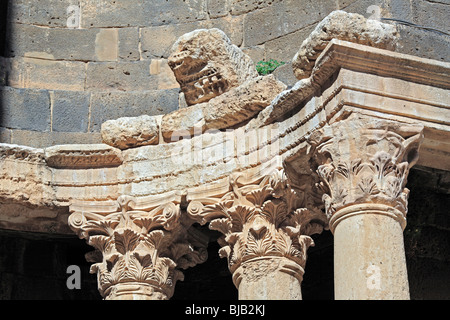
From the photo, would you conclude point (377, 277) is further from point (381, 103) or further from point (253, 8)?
point (253, 8)

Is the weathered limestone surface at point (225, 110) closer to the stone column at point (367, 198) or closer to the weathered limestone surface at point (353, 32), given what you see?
the weathered limestone surface at point (353, 32)

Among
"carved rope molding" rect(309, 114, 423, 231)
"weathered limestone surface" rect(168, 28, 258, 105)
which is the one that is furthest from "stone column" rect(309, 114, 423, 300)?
"weathered limestone surface" rect(168, 28, 258, 105)

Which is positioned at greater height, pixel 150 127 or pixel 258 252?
pixel 150 127

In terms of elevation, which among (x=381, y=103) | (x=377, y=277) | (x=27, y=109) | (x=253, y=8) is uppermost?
(x=253, y=8)

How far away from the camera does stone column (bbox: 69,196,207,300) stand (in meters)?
13.1

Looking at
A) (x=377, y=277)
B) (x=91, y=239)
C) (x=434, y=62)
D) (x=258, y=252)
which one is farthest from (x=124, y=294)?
(x=434, y=62)

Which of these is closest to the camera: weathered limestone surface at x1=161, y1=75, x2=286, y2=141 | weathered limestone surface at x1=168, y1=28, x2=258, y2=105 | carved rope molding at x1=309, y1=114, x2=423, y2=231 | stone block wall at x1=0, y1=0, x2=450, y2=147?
carved rope molding at x1=309, y1=114, x2=423, y2=231

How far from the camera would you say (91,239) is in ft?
44.0

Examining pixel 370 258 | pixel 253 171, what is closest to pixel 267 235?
pixel 253 171

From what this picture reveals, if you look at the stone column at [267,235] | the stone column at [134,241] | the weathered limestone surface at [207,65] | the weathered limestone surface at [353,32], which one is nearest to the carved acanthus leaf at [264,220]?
the stone column at [267,235]

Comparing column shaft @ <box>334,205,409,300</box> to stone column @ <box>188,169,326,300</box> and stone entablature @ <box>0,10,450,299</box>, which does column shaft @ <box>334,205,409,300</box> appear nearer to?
stone entablature @ <box>0,10,450,299</box>

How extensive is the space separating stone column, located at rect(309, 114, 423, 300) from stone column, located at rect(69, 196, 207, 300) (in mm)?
2418

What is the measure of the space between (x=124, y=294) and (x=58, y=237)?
7.91 feet

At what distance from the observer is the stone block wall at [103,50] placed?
47.8ft
